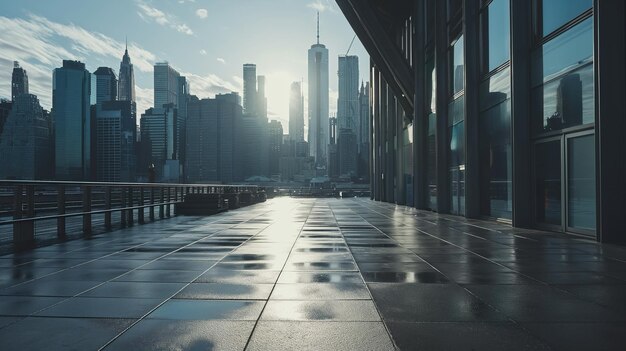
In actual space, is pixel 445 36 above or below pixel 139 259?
above

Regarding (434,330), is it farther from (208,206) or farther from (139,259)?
(208,206)

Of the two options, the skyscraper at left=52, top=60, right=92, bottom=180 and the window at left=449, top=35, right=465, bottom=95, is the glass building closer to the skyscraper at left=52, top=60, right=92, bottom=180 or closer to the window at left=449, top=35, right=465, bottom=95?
the window at left=449, top=35, right=465, bottom=95

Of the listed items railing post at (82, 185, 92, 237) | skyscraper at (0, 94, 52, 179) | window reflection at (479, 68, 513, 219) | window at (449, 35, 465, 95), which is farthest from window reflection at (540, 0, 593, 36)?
skyscraper at (0, 94, 52, 179)

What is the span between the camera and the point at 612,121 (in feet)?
29.9

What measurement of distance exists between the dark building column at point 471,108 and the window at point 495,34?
0.30 meters

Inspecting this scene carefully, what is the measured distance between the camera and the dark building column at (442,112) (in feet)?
66.9

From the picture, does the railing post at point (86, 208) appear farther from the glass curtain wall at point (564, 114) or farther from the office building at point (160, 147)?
the office building at point (160, 147)

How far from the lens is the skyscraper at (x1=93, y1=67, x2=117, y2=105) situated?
596ft

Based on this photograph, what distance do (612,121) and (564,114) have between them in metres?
2.40

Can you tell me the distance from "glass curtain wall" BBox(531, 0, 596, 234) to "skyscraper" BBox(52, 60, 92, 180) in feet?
402

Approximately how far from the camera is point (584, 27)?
10641 mm

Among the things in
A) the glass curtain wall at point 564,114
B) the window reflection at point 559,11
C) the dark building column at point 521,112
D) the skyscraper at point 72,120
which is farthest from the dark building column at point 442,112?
the skyscraper at point 72,120

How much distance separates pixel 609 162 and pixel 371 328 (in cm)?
794

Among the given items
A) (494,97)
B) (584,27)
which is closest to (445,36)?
(494,97)
